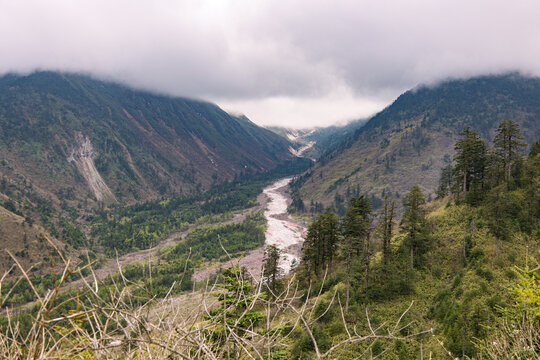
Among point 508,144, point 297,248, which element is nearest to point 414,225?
point 508,144

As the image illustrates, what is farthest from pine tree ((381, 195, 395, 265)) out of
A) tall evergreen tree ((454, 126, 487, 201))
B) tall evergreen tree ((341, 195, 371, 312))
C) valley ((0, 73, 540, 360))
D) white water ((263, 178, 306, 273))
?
white water ((263, 178, 306, 273))

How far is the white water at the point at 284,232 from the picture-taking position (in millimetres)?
78138

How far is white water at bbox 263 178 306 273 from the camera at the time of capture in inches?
3076

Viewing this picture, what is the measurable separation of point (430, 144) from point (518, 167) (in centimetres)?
14210

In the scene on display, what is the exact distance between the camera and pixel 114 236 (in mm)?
107125

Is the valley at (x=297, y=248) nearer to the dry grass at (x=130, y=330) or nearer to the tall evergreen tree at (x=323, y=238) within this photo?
the dry grass at (x=130, y=330)

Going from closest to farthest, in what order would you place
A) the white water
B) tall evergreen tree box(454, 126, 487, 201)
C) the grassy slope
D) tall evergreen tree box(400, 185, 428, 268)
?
the grassy slope < tall evergreen tree box(400, 185, 428, 268) < tall evergreen tree box(454, 126, 487, 201) < the white water

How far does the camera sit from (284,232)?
10425cm

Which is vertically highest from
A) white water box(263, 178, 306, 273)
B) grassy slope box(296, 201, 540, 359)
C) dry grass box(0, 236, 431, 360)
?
dry grass box(0, 236, 431, 360)

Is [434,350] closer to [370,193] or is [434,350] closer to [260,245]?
[260,245]

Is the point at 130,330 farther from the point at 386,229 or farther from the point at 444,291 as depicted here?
the point at 386,229

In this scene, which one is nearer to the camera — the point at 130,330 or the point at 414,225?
the point at 130,330

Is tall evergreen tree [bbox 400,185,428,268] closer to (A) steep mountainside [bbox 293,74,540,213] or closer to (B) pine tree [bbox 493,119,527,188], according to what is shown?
(B) pine tree [bbox 493,119,527,188]

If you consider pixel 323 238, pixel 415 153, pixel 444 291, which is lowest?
pixel 444 291
